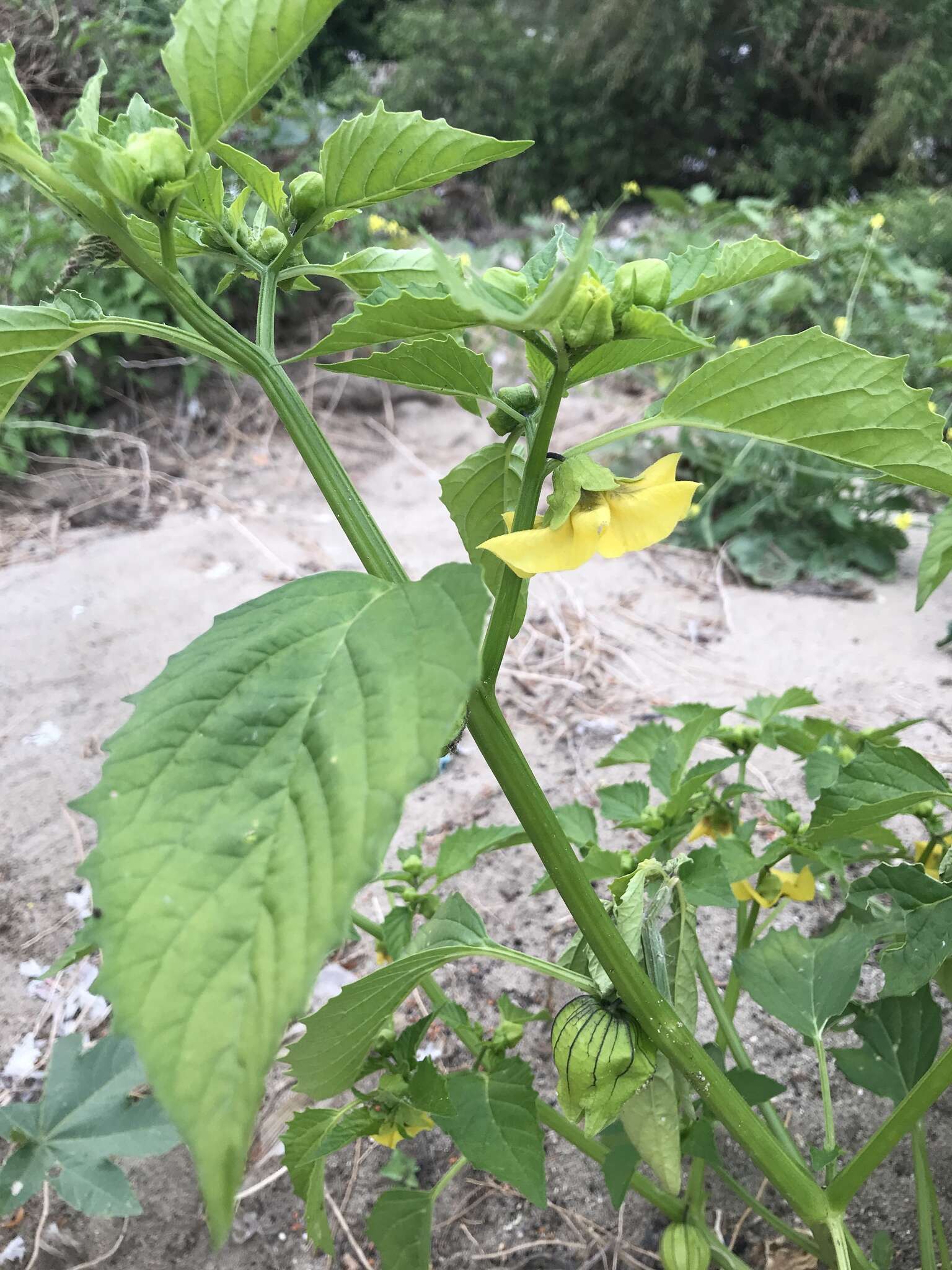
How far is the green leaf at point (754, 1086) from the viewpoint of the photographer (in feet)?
1.97

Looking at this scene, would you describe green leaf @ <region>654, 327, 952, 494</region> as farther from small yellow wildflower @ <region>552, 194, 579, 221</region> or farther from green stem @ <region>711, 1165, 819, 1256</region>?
small yellow wildflower @ <region>552, 194, 579, 221</region>

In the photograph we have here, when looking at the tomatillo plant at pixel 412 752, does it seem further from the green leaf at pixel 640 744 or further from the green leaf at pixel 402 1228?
the green leaf at pixel 640 744

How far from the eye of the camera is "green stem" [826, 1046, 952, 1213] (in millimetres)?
473

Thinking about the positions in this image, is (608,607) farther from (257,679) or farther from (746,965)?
(257,679)

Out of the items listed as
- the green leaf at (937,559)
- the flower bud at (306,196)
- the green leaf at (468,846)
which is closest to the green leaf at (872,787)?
the green leaf at (937,559)

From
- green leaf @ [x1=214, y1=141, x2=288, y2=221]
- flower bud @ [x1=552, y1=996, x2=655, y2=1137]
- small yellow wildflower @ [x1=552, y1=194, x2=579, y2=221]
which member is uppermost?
green leaf @ [x1=214, y1=141, x2=288, y2=221]

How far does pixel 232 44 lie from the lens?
34cm

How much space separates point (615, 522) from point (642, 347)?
0.08 m

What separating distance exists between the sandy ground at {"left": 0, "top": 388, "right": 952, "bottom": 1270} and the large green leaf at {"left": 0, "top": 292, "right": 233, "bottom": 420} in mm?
762

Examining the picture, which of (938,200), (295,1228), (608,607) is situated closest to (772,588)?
(608,607)

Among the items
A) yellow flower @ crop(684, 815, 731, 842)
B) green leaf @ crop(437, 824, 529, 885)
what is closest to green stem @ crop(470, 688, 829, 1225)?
green leaf @ crop(437, 824, 529, 885)

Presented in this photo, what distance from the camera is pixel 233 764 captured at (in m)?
0.29

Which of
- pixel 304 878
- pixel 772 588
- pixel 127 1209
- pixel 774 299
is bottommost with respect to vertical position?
pixel 772 588

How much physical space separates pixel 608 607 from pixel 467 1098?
1387 mm
